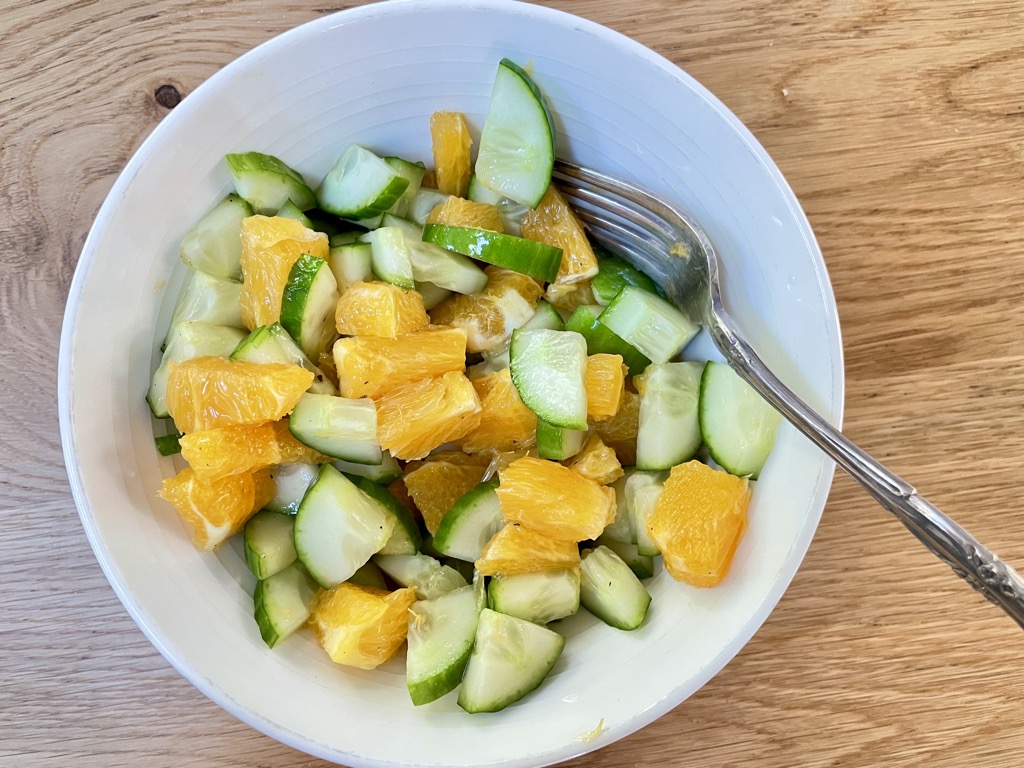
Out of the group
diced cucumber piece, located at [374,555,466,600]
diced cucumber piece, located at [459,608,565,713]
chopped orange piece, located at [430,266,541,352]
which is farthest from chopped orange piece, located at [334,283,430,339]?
diced cucumber piece, located at [459,608,565,713]

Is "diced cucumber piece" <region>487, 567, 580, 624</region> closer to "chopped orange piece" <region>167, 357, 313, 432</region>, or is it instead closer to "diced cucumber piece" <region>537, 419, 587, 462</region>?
"diced cucumber piece" <region>537, 419, 587, 462</region>

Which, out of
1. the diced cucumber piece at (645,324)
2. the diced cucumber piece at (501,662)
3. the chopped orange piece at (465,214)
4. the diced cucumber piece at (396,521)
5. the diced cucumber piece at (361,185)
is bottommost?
the diced cucumber piece at (501,662)

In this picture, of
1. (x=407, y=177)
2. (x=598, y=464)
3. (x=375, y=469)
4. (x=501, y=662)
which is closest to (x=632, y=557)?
(x=598, y=464)

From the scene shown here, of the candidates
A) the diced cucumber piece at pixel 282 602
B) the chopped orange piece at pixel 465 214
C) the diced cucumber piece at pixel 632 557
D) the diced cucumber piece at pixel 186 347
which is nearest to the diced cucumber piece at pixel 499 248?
the chopped orange piece at pixel 465 214

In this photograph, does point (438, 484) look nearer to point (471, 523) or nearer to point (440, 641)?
point (471, 523)

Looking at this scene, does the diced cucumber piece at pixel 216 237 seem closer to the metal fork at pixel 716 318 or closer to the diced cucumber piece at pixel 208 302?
the diced cucumber piece at pixel 208 302

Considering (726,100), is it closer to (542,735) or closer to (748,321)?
(748,321)
